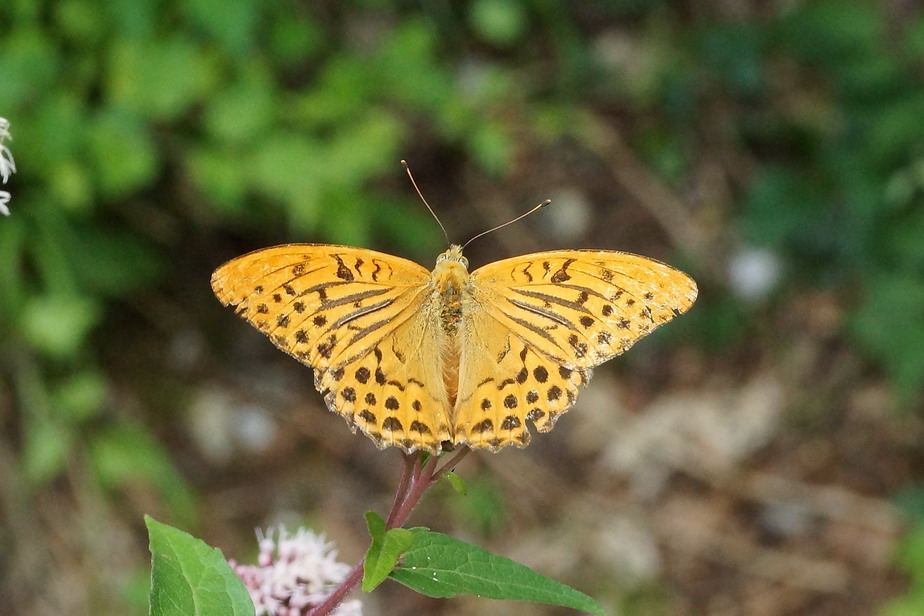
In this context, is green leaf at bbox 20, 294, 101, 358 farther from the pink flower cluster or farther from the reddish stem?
the reddish stem

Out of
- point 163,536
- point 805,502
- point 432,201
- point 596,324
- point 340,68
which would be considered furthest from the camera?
point 432,201

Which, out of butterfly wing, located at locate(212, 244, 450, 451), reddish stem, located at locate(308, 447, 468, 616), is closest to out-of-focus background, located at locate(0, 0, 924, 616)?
butterfly wing, located at locate(212, 244, 450, 451)

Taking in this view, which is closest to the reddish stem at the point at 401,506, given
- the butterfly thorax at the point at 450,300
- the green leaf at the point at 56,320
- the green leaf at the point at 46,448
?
the butterfly thorax at the point at 450,300

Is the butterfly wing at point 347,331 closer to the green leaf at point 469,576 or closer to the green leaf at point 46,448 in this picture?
the green leaf at point 469,576

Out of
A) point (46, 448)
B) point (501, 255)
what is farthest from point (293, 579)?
point (501, 255)

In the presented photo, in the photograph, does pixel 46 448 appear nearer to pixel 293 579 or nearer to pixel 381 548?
pixel 293 579

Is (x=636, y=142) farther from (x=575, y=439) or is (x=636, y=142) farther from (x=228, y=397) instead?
(x=228, y=397)

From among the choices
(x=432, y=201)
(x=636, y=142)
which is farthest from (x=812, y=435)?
(x=432, y=201)
